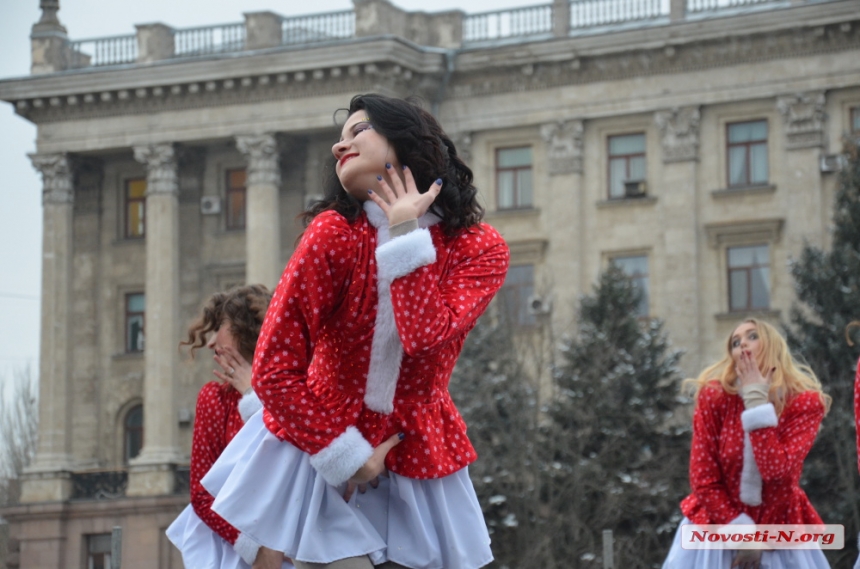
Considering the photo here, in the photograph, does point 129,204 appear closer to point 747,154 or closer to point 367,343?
point 747,154

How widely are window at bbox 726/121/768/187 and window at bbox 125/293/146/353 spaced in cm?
1640

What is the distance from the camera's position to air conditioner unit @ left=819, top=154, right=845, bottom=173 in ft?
138

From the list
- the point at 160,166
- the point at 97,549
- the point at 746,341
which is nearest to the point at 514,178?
the point at 160,166

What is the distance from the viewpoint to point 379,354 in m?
5.41

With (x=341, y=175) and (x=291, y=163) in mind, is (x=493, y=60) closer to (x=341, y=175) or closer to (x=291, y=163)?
(x=291, y=163)

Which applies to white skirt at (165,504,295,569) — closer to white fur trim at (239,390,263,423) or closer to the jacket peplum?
white fur trim at (239,390,263,423)

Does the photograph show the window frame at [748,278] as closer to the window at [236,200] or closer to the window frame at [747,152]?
the window frame at [747,152]

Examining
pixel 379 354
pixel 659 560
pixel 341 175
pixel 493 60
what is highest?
pixel 493 60

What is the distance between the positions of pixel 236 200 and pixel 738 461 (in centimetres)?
4172

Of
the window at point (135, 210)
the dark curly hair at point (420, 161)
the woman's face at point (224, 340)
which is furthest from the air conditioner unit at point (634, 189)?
the dark curly hair at point (420, 161)

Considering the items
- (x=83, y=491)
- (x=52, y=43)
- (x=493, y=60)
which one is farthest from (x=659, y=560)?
(x=52, y=43)

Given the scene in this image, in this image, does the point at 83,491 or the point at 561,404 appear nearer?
the point at 561,404

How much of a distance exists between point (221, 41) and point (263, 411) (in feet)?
149

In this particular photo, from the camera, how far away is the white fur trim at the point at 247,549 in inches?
264
